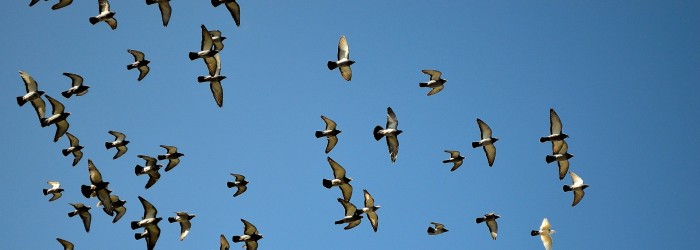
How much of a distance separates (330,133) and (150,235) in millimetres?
7836

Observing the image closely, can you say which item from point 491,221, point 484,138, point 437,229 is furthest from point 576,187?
point 437,229

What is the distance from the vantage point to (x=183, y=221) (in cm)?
4253

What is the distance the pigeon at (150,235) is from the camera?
131 ft

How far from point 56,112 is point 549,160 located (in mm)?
18975

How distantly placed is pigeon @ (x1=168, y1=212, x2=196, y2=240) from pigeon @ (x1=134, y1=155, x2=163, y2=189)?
64.0 inches

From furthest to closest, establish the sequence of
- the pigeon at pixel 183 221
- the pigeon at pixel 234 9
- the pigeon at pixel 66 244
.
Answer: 1. the pigeon at pixel 183 221
2. the pigeon at pixel 66 244
3. the pigeon at pixel 234 9

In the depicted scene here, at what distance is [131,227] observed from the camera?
3916cm

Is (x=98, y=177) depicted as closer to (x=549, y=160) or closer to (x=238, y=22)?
(x=238, y=22)

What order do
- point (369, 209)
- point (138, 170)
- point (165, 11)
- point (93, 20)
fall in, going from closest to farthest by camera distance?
point (165, 11)
point (93, 20)
point (138, 170)
point (369, 209)

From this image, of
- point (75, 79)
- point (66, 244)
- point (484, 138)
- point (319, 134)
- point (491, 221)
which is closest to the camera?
point (66, 244)

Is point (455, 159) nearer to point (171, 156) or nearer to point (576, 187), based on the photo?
point (576, 187)

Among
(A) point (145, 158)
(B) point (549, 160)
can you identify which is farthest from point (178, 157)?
(B) point (549, 160)

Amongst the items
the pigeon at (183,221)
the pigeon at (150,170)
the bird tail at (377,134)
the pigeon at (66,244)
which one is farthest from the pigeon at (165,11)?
the pigeon at (66,244)

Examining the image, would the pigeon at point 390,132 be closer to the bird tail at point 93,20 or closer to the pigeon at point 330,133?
the pigeon at point 330,133
